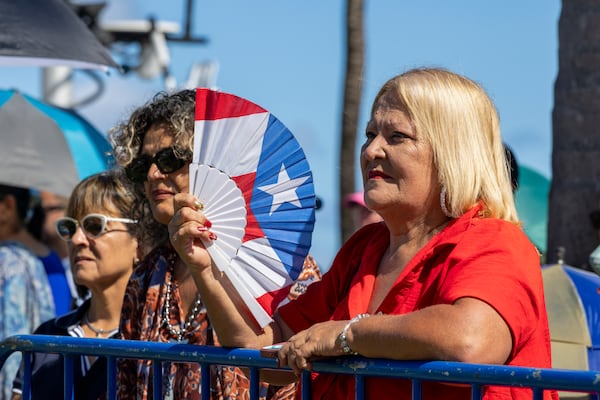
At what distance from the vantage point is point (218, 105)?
10.4ft

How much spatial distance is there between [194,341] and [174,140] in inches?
26.2

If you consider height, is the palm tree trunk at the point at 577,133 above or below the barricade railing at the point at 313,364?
above

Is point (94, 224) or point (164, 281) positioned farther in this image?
point (94, 224)

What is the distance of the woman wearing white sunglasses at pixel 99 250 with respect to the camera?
4.71 m

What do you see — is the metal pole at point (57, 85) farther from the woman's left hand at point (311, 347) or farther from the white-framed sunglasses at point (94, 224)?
the woman's left hand at point (311, 347)

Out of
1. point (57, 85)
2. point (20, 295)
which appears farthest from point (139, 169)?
point (57, 85)

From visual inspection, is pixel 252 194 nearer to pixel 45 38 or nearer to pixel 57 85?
pixel 45 38

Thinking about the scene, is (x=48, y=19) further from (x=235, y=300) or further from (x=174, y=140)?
(x=235, y=300)

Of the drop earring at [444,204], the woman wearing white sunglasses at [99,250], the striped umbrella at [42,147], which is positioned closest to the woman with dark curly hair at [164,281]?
the woman wearing white sunglasses at [99,250]

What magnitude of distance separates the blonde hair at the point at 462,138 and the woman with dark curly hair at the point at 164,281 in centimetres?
102

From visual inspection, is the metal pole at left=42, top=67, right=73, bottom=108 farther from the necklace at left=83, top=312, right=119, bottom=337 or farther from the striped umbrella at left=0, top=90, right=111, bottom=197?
the necklace at left=83, top=312, right=119, bottom=337

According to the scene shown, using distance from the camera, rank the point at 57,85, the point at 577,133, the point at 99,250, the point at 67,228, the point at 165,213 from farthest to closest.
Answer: the point at 57,85
the point at 577,133
the point at 67,228
the point at 99,250
the point at 165,213

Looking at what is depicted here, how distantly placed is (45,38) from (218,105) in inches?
99.4

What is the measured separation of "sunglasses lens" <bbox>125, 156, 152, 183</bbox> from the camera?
382 centimetres
